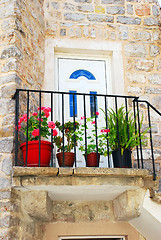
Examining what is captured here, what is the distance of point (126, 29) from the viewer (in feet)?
19.3

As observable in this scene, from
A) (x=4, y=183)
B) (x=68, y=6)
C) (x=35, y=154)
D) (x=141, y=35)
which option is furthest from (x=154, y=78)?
(x=4, y=183)

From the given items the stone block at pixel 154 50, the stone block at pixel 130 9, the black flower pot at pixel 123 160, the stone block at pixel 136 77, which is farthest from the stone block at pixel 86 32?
the black flower pot at pixel 123 160

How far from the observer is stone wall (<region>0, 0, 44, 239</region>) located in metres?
4.08

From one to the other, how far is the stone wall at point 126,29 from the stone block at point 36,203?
2.07m

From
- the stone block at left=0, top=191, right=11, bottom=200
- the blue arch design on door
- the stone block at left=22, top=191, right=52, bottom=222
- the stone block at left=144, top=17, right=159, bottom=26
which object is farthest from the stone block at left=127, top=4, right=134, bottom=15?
the stone block at left=0, top=191, right=11, bottom=200

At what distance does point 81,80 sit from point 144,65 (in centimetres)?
100

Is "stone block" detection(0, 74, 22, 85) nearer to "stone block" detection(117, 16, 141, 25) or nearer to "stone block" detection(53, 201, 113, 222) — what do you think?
"stone block" detection(53, 201, 113, 222)

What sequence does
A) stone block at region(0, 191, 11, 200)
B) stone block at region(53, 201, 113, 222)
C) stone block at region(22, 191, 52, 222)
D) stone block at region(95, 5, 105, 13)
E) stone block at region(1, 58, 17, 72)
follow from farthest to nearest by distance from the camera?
Result: stone block at region(95, 5, 105, 13), stone block at region(53, 201, 113, 222), stone block at region(1, 58, 17, 72), stone block at region(22, 191, 52, 222), stone block at region(0, 191, 11, 200)

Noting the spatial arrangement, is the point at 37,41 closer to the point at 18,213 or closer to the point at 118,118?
the point at 118,118

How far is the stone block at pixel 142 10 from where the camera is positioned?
6016 millimetres

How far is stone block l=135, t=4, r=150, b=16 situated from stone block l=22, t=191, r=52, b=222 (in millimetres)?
3361

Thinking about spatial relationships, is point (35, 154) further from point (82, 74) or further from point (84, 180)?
point (82, 74)

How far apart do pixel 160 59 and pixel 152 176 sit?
7.32ft

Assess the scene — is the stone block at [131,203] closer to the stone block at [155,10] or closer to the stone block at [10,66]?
the stone block at [10,66]
